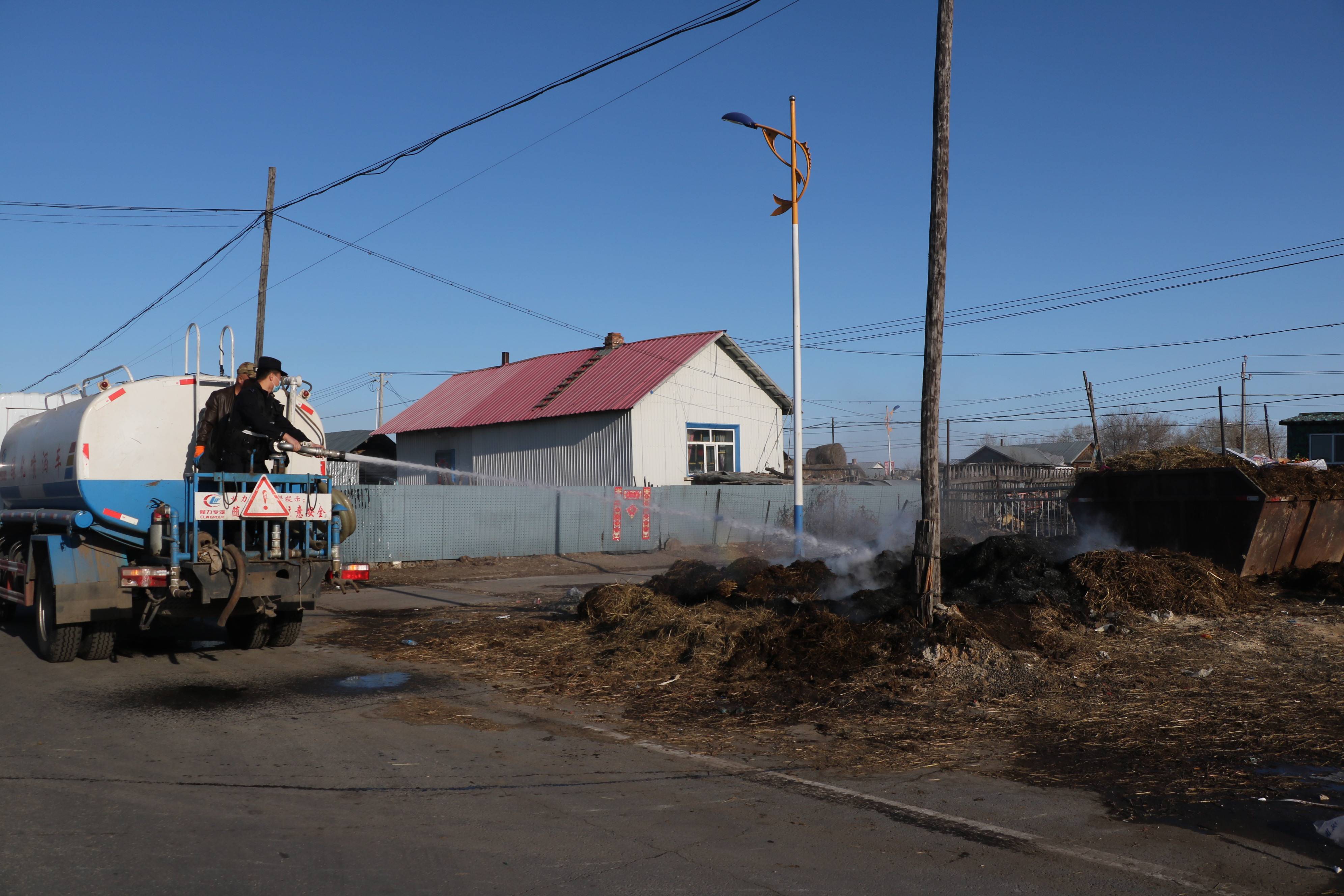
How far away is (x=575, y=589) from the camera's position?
15391mm

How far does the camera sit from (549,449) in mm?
33281

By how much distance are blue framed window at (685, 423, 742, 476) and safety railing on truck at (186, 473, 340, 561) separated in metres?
22.3

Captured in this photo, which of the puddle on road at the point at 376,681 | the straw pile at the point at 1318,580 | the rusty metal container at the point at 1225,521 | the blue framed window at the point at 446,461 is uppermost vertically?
the blue framed window at the point at 446,461

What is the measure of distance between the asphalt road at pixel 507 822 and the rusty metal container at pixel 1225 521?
8820 mm

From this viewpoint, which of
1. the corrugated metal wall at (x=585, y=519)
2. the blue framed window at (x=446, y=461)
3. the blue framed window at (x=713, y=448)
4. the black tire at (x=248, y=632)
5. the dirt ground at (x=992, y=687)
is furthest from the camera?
the blue framed window at (x=446, y=461)

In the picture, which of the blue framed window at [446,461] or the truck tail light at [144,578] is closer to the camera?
the truck tail light at [144,578]

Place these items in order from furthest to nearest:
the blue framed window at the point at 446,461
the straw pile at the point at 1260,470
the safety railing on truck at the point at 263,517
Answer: the blue framed window at the point at 446,461
the straw pile at the point at 1260,470
the safety railing on truck at the point at 263,517

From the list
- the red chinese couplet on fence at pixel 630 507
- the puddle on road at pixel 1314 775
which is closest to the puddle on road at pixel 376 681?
the puddle on road at pixel 1314 775

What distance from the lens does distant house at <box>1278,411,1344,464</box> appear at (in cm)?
3869

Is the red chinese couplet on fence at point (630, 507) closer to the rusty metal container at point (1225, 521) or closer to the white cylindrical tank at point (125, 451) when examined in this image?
the rusty metal container at point (1225, 521)

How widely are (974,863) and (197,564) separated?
7.40 metres

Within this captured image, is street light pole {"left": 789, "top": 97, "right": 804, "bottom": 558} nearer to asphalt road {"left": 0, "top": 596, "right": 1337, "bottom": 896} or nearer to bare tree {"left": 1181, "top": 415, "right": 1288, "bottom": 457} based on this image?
asphalt road {"left": 0, "top": 596, "right": 1337, "bottom": 896}

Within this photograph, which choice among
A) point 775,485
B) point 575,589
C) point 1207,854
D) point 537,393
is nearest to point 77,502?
point 575,589

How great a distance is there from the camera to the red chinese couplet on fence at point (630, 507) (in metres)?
27.0
